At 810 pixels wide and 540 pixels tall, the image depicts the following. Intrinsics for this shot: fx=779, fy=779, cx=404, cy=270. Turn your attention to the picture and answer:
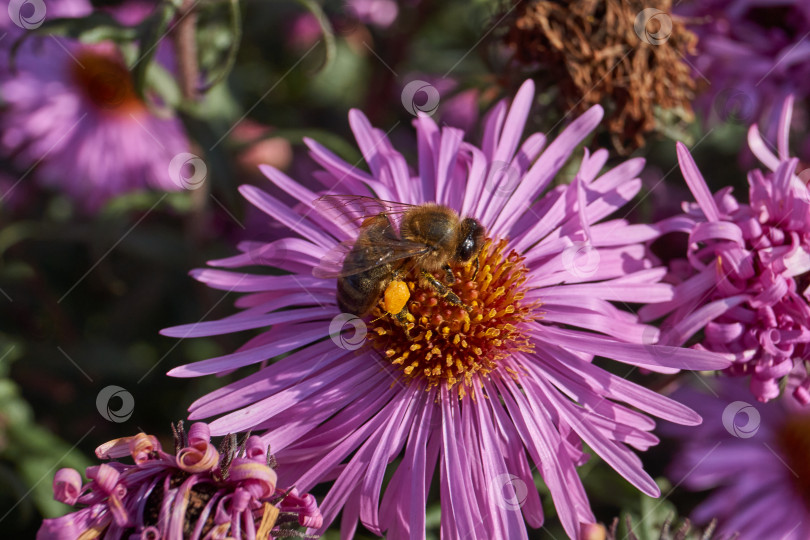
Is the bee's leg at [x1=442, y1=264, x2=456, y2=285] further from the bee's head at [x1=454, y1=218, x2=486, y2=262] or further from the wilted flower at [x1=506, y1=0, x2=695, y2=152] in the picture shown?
the wilted flower at [x1=506, y1=0, x2=695, y2=152]

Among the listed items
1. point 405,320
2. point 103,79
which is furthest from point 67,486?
point 103,79

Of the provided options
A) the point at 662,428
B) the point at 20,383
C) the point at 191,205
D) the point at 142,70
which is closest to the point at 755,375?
the point at 662,428

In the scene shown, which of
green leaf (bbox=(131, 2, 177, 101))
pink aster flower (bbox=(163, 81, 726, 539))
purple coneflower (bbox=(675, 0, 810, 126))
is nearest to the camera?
pink aster flower (bbox=(163, 81, 726, 539))

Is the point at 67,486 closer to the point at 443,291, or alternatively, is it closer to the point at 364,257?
the point at 364,257

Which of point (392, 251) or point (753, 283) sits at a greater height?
point (392, 251)

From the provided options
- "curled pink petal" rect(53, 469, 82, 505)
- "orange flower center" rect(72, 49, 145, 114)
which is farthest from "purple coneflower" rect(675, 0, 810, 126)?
"orange flower center" rect(72, 49, 145, 114)

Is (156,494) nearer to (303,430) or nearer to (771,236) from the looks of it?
(303,430)

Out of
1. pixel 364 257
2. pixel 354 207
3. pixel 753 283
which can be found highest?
pixel 354 207

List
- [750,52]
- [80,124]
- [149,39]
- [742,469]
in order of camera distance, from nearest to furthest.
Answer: [149,39], [742,469], [750,52], [80,124]
